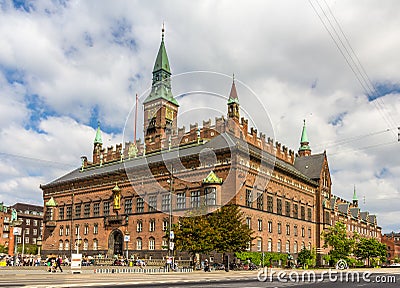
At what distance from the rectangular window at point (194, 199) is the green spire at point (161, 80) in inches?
1267

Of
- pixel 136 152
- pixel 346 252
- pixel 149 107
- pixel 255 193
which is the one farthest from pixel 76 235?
pixel 346 252

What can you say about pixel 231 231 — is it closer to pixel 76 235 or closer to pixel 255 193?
pixel 255 193

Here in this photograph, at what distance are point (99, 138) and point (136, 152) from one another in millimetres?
21639

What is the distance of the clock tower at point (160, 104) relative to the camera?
8744 cm

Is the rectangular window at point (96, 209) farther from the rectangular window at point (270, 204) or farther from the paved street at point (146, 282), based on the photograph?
the paved street at point (146, 282)

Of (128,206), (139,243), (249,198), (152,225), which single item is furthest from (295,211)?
(128,206)

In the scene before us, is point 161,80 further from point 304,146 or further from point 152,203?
point 304,146

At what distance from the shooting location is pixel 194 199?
2510 inches

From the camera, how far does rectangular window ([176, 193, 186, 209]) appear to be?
65062 mm

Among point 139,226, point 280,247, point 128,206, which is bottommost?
point 280,247

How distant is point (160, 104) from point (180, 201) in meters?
30.5

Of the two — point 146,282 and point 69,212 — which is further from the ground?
point 69,212

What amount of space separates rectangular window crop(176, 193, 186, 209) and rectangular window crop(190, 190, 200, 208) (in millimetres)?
1493

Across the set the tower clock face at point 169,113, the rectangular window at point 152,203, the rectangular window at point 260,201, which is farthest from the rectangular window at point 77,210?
the rectangular window at point 260,201
